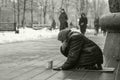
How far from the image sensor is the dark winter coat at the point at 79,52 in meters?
7.04

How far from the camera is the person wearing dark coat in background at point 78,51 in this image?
7008 millimetres

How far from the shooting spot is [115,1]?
9.27 metres

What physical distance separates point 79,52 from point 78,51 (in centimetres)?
5

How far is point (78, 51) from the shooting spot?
7051mm

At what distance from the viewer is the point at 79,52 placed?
709 centimetres

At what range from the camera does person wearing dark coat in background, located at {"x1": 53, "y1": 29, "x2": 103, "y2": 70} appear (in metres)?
7.01

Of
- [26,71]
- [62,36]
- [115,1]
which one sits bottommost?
[26,71]

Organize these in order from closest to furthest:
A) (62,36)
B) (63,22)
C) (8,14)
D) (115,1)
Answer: (62,36) < (115,1) < (63,22) < (8,14)

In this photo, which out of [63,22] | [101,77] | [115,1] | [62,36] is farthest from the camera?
[63,22]

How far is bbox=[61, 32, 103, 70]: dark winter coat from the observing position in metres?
7.04

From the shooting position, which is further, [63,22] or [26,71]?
[63,22]

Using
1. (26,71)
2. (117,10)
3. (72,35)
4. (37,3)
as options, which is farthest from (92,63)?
(37,3)

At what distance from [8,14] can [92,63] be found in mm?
62795

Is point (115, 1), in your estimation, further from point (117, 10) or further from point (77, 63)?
point (77, 63)
